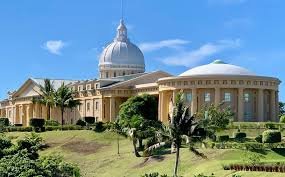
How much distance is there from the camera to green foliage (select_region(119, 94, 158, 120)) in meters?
79.8

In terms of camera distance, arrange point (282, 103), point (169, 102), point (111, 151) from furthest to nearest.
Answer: point (282, 103) < point (169, 102) < point (111, 151)

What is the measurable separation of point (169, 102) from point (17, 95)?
51299mm

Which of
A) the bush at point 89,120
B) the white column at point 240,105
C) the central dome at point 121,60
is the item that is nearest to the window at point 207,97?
the white column at point 240,105

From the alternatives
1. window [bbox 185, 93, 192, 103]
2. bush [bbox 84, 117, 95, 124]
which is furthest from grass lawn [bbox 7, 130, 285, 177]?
window [bbox 185, 93, 192, 103]

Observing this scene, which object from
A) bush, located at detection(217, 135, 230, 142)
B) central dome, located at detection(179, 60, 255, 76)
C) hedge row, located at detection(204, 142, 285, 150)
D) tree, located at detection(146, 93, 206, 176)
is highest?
central dome, located at detection(179, 60, 255, 76)

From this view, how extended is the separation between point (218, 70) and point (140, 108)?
44.2 ft

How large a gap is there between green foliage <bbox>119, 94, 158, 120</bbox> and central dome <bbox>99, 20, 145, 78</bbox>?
3419 centimetres

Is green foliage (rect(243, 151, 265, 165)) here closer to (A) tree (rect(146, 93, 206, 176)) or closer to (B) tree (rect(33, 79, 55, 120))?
(A) tree (rect(146, 93, 206, 176))

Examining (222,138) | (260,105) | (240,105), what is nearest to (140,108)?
(240,105)

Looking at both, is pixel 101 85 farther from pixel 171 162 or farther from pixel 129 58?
pixel 171 162

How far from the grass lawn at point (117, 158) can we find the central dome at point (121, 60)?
30302 millimetres

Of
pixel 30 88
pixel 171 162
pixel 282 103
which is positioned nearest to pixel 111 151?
pixel 171 162

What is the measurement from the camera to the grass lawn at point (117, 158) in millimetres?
56344

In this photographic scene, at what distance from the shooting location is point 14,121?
132875mm
